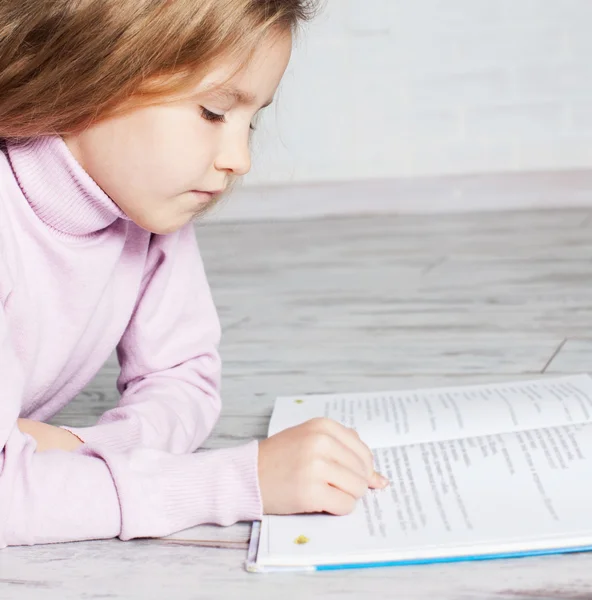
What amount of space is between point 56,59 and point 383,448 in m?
0.49

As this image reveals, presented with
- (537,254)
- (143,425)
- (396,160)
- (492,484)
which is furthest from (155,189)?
(396,160)

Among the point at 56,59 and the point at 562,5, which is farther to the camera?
the point at 562,5

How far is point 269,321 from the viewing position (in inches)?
75.8

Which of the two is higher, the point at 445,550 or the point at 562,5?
the point at 445,550

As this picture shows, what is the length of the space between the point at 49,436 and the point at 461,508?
41cm

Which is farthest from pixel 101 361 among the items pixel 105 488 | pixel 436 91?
pixel 436 91

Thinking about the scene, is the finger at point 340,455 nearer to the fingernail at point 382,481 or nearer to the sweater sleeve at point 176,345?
the fingernail at point 382,481

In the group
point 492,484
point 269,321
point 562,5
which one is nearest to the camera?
point 492,484

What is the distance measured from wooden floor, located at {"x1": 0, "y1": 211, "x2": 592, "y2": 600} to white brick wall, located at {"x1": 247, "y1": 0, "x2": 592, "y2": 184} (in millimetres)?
293

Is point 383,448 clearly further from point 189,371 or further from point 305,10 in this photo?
point 305,10

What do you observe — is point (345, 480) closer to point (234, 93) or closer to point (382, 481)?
point (382, 481)

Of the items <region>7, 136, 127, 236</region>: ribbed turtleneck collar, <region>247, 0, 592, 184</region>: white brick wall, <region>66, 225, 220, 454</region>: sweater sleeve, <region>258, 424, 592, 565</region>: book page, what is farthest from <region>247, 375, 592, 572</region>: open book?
<region>247, 0, 592, 184</region>: white brick wall

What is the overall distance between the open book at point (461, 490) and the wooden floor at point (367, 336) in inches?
0.8

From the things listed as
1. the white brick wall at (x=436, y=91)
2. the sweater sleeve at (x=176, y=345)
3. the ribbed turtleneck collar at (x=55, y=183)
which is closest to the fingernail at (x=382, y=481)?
the sweater sleeve at (x=176, y=345)
